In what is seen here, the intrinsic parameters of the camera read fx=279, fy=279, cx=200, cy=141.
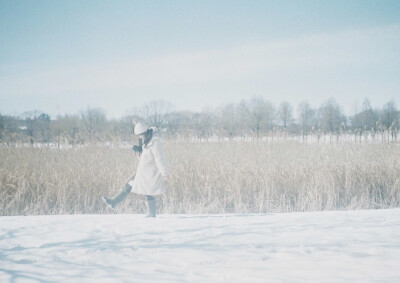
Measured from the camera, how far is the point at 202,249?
277cm

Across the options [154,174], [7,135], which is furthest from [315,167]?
[7,135]

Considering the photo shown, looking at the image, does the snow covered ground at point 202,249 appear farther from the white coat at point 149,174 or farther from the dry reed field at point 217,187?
the dry reed field at point 217,187

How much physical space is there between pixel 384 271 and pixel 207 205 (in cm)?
347

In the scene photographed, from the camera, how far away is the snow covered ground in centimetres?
224

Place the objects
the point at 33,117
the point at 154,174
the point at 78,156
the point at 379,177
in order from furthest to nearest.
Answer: the point at 33,117, the point at 78,156, the point at 379,177, the point at 154,174

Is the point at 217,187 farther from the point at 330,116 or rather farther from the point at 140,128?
the point at 330,116

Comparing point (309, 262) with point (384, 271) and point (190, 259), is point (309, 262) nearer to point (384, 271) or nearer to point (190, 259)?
point (384, 271)

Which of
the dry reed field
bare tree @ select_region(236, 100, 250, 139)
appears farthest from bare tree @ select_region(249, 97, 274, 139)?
the dry reed field

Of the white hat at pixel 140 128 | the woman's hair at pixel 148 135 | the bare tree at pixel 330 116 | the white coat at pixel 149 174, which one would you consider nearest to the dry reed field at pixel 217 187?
the white coat at pixel 149 174

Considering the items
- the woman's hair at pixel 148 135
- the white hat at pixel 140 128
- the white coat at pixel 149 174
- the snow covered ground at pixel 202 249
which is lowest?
the snow covered ground at pixel 202 249

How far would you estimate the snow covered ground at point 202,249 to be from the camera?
2.24 metres

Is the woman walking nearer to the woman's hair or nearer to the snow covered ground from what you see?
the woman's hair

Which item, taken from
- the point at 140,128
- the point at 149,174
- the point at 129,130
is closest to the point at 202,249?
the point at 149,174

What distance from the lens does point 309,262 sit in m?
2.42
